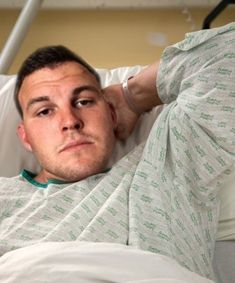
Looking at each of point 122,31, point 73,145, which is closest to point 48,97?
point 73,145

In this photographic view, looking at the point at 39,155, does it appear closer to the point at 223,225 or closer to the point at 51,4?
the point at 223,225

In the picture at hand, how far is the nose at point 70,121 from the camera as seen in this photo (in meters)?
1.11

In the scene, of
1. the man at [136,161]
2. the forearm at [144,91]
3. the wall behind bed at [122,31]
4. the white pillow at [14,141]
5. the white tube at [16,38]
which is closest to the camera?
the man at [136,161]

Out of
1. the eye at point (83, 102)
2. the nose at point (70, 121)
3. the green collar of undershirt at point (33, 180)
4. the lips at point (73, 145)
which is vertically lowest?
the green collar of undershirt at point (33, 180)

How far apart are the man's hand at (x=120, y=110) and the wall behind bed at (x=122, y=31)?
92 centimetres

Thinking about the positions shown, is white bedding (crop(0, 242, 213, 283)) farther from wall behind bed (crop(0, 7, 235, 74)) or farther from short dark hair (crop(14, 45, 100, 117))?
wall behind bed (crop(0, 7, 235, 74))

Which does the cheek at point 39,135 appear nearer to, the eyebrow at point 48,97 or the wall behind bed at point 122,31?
the eyebrow at point 48,97

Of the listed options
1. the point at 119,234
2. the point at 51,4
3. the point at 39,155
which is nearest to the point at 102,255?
the point at 119,234

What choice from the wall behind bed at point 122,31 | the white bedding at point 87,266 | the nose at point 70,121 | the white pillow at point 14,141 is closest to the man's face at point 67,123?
the nose at point 70,121

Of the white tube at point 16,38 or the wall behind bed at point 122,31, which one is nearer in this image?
the white tube at point 16,38

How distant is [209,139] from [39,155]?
421 mm

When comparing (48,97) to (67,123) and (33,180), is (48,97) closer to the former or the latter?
(67,123)

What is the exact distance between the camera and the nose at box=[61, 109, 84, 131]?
3.63ft

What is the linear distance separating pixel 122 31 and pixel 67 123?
1190 mm
